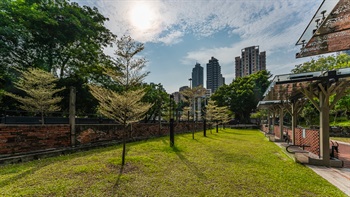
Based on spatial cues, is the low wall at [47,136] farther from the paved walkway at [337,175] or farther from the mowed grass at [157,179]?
the paved walkway at [337,175]

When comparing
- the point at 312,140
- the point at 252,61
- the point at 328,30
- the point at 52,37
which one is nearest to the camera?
the point at 328,30

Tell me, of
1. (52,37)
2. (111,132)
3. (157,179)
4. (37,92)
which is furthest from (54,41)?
(157,179)

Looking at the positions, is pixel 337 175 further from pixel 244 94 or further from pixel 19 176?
pixel 244 94

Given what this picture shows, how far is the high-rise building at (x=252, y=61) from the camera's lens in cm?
8175

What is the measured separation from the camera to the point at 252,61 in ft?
273

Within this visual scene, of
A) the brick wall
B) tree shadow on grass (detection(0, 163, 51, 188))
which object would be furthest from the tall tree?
tree shadow on grass (detection(0, 163, 51, 188))

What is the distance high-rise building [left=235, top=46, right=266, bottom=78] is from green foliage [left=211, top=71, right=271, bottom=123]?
45.2 m

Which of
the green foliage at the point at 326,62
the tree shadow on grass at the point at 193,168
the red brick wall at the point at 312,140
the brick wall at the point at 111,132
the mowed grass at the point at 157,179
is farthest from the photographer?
the green foliage at the point at 326,62

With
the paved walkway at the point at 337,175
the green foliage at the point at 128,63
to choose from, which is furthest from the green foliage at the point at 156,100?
the paved walkway at the point at 337,175

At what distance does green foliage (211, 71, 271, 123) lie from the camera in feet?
119

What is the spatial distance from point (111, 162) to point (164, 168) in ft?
5.63

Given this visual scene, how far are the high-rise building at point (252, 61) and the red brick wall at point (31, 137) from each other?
8450 centimetres

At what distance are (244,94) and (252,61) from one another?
54489mm

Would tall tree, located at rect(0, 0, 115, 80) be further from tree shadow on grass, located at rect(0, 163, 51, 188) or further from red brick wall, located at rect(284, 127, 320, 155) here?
red brick wall, located at rect(284, 127, 320, 155)
